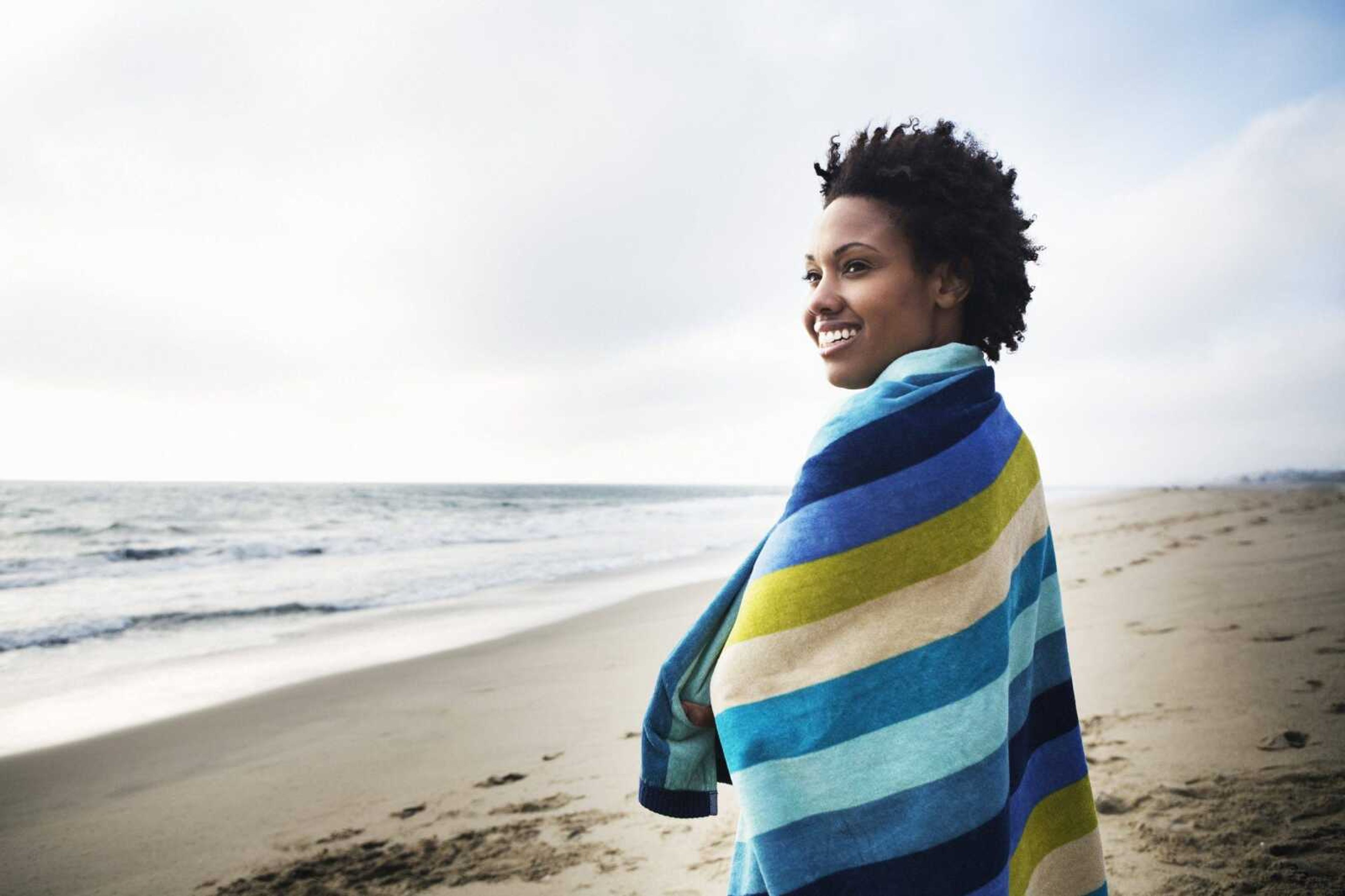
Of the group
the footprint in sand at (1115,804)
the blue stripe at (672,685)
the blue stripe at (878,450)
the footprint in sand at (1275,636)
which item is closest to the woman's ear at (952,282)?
the blue stripe at (878,450)

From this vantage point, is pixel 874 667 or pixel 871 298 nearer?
pixel 874 667

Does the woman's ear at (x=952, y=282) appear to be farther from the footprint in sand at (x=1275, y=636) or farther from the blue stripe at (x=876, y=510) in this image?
the footprint in sand at (x=1275, y=636)

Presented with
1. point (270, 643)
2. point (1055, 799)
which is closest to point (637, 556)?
point (270, 643)

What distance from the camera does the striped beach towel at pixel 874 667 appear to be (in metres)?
0.88

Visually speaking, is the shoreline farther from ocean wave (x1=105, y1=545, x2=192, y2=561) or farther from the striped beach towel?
ocean wave (x1=105, y1=545, x2=192, y2=561)

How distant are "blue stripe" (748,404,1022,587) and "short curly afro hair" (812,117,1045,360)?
345mm

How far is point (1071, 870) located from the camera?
1.24m

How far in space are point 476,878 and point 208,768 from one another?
2.47 meters

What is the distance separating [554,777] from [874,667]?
317 cm

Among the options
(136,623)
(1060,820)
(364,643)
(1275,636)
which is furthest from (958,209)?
(136,623)

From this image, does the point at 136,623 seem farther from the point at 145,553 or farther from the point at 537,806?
the point at 145,553

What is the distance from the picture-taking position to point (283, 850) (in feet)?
10.2

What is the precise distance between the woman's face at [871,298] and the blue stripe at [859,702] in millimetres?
453

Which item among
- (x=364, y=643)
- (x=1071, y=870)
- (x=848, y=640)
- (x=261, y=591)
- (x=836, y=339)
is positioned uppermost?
(x=836, y=339)
